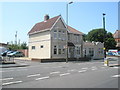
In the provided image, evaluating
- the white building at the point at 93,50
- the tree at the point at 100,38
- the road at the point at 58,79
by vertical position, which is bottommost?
the road at the point at 58,79

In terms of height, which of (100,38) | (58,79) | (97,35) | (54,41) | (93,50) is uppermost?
(97,35)

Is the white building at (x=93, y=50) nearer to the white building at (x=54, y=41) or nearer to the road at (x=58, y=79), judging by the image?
the white building at (x=54, y=41)

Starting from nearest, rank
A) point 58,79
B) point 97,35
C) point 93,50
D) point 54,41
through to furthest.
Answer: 1. point 58,79
2. point 54,41
3. point 93,50
4. point 97,35

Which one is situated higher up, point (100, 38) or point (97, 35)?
point (97, 35)

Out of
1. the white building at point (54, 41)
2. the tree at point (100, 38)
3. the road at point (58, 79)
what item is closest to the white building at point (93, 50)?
the white building at point (54, 41)

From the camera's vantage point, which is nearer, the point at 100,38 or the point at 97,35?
the point at 100,38

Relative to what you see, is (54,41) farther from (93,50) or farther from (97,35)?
(97,35)

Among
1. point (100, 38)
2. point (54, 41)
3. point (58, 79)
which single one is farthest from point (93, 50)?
point (58, 79)

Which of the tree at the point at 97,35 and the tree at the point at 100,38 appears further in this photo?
the tree at the point at 97,35

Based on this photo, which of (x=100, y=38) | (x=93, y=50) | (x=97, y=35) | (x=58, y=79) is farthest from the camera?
(x=97, y=35)

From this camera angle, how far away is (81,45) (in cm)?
3984

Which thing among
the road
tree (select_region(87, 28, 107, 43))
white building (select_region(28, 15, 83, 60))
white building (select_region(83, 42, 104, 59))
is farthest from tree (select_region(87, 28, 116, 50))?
the road

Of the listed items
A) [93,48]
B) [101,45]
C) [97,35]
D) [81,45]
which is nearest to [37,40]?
[81,45]

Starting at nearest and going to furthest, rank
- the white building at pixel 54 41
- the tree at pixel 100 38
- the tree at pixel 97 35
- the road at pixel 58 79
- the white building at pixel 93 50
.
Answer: the road at pixel 58 79 < the white building at pixel 54 41 < the white building at pixel 93 50 < the tree at pixel 100 38 < the tree at pixel 97 35
